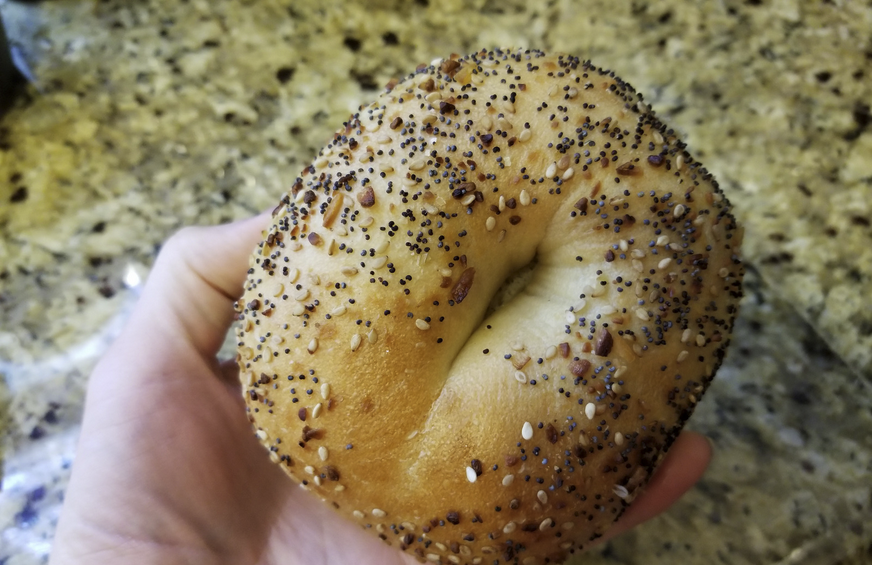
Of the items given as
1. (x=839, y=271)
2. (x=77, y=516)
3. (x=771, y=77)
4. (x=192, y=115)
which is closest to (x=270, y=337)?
(x=77, y=516)

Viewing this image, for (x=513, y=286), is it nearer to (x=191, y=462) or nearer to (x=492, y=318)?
(x=492, y=318)

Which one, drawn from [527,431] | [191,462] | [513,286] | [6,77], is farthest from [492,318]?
[6,77]

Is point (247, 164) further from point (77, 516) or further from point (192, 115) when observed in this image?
point (77, 516)

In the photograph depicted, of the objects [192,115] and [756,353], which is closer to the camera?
[756,353]

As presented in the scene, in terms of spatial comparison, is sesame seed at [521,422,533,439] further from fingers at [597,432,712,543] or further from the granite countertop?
the granite countertop

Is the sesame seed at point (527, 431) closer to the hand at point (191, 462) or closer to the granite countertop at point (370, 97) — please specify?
the hand at point (191, 462)

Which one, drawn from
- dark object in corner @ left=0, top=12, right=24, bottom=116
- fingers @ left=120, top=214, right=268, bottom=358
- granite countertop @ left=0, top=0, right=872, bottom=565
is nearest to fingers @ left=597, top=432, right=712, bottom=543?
granite countertop @ left=0, top=0, right=872, bottom=565

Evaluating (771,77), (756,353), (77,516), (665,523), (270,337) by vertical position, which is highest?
(771,77)
